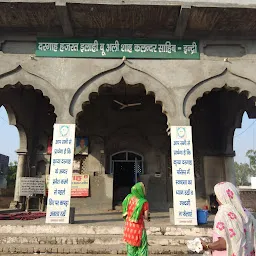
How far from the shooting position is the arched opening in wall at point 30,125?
1074 centimetres

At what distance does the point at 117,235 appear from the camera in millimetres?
6102

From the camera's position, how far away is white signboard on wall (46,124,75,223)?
661 centimetres

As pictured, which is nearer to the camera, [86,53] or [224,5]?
[224,5]

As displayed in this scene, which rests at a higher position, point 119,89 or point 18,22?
point 18,22

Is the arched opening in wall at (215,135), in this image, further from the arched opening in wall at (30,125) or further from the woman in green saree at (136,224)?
the woman in green saree at (136,224)

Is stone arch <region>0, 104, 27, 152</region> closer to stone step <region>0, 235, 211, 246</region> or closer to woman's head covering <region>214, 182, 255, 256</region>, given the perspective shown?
stone step <region>0, 235, 211, 246</region>

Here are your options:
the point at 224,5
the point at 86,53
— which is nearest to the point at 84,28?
the point at 86,53

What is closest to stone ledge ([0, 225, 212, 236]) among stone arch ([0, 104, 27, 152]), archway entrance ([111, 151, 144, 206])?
archway entrance ([111, 151, 144, 206])

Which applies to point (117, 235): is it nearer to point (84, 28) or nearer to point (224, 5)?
point (84, 28)

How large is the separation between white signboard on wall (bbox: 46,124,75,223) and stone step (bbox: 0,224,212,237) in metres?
0.30

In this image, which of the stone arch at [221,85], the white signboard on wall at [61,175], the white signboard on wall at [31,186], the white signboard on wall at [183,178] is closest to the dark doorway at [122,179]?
the white signboard on wall at [31,186]

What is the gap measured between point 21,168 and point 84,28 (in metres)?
6.58

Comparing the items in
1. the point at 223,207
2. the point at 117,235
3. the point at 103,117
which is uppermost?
the point at 103,117

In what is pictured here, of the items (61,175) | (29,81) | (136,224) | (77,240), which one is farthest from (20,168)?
(136,224)
